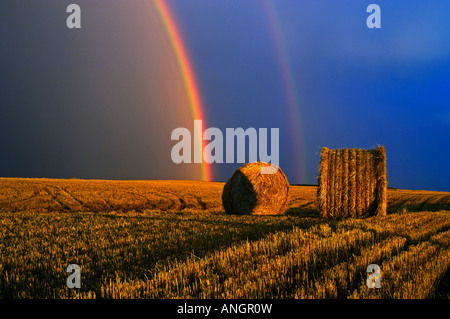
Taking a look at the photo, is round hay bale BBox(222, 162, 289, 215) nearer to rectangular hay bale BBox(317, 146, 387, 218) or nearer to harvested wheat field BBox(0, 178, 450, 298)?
rectangular hay bale BBox(317, 146, 387, 218)

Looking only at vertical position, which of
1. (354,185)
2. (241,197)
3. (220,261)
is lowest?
(241,197)

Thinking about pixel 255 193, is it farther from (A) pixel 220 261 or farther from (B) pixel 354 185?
(A) pixel 220 261

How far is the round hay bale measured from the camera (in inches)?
496

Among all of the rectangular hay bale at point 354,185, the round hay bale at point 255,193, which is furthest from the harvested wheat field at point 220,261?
the round hay bale at point 255,193

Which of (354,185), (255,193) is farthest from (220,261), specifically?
(255,193)

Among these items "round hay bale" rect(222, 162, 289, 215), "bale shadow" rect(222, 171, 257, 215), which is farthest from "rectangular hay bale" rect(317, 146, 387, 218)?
"bale shadow" rect(222, 171, 257, 215)

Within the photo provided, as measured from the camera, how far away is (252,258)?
4555 millimetres

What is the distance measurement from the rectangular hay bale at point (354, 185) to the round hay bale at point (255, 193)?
2583 mm

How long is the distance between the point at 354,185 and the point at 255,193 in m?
3.58

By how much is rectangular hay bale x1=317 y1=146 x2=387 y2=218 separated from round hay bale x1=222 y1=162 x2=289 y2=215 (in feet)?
8.47

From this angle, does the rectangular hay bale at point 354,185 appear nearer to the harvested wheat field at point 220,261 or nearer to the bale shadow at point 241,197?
the harvested wheat field at point 220,261

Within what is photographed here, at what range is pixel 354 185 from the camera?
408 inches
